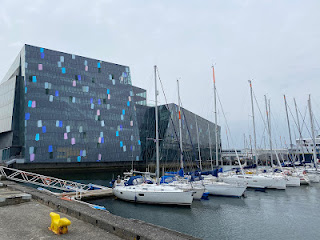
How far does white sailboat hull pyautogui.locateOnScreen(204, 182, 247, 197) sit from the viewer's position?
88.1 ft

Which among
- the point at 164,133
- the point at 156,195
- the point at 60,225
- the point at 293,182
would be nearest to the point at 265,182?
the point at 293,182

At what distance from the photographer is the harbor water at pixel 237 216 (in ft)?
50.4

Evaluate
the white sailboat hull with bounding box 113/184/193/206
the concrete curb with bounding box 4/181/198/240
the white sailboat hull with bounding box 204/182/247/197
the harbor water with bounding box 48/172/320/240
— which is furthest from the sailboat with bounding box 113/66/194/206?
the concrete curb with bounding box 4/181/198/240

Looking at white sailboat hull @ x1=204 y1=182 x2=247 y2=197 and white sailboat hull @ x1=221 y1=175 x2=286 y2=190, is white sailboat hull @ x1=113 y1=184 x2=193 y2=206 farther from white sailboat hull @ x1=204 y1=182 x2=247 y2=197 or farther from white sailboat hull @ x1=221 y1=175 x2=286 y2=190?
white sailboat hull @ x1=221 y1=175 x2=286 y2=190

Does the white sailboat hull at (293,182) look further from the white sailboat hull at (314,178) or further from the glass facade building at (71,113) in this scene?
the glass facade building at (71,113)

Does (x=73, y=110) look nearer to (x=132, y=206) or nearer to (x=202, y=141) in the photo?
(x=132, y=206)

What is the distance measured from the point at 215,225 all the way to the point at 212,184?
11.1 metres

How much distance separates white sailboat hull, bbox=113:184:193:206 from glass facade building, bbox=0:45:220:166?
2936cm

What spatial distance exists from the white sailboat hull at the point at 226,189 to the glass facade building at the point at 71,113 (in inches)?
929

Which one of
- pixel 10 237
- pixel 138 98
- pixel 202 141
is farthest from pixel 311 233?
pixel 202 141

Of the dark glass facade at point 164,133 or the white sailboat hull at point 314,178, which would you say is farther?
the dark glass facade at point 164,133

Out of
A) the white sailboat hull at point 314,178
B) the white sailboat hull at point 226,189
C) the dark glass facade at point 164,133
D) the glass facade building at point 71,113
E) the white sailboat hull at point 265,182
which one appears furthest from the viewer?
the dark glass facade at point 164,133

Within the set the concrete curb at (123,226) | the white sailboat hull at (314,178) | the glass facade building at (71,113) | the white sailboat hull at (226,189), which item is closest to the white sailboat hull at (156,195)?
the white sailboat hull at (226,189)

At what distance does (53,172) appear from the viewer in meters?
55.4
